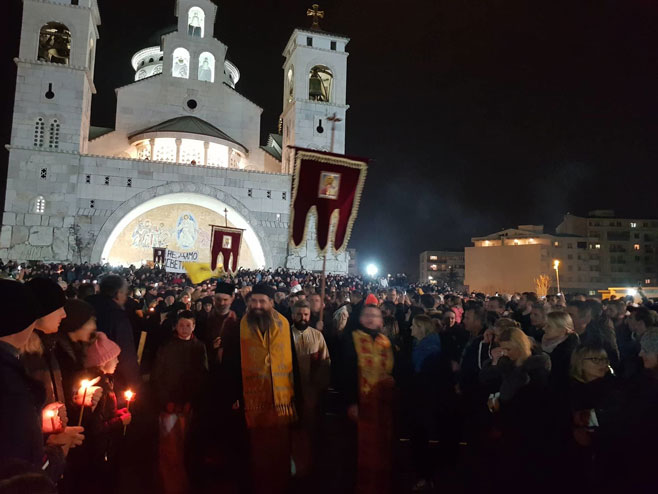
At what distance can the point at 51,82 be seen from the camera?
27812 millimetres

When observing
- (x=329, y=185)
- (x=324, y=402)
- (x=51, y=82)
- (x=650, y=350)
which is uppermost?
(x=51, y=82)

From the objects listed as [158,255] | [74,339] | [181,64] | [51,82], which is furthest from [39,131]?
[74,339]

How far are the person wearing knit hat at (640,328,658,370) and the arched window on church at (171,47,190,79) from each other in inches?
1454

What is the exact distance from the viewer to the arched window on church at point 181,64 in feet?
116

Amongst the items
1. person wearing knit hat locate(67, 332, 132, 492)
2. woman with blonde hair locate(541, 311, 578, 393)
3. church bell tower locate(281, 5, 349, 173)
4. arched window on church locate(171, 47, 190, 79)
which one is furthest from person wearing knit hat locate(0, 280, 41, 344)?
arched window on church locate(171, 47, 190, 79)

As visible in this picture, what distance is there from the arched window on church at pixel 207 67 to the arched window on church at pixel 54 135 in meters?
11.6

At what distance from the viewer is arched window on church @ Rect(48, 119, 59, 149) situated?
27650 millimetres

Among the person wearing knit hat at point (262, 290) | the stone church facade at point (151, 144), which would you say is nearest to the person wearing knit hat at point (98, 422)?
the person wearing knit hat at point (262, 290)

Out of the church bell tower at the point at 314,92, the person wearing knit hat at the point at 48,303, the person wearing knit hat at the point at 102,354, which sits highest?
the church bell tower at the point at 314,92

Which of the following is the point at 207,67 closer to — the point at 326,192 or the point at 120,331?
the point at 326,192

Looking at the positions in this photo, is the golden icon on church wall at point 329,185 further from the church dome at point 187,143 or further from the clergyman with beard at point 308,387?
the church dome at point 187,143

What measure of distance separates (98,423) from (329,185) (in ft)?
14.2

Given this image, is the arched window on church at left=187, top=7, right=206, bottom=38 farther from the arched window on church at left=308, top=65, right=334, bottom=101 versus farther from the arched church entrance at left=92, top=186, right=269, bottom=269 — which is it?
the arched church entrance at left=92, top=186, right=269, bottom=269

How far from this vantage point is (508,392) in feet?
13.0
